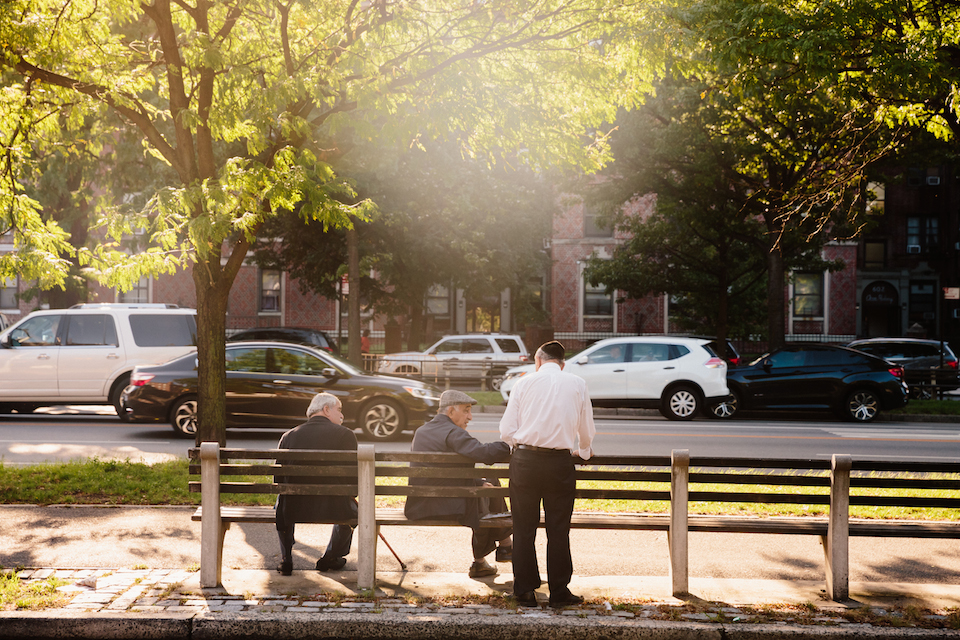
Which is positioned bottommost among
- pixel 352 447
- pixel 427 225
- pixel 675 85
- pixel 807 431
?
pixel 807 431

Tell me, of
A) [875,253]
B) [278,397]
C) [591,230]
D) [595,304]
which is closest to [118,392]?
[278,397]

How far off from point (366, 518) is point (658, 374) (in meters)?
11.7

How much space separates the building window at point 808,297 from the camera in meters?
37.2

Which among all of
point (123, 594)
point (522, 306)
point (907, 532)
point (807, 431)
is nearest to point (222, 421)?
point (123, 594)

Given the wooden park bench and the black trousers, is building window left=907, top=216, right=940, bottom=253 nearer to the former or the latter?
the wooden park bench

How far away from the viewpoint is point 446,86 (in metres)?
7.96

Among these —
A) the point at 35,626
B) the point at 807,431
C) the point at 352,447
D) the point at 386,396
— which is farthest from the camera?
the point at 807,431

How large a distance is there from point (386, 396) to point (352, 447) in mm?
6509

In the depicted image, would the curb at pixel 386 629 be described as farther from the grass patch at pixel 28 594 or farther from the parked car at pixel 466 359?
the parked car at pixel 466 359

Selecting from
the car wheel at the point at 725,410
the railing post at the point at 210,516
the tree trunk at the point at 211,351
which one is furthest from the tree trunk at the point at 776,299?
the railing post at the point at 210,516

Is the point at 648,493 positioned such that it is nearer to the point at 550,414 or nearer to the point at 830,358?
the point at 550,414

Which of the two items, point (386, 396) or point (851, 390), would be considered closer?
point (386, 396)

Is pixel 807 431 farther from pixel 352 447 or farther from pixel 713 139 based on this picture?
pixel 352 447

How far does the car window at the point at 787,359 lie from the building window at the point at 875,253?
27.5 metres
